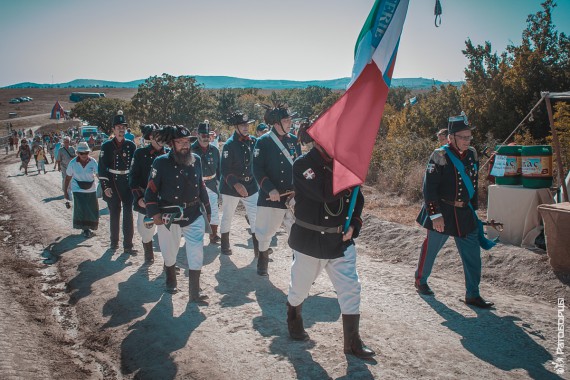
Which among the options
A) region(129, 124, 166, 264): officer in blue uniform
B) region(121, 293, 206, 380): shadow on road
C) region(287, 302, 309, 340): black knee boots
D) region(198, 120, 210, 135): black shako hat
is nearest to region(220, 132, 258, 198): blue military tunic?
region(198, 120, 210, 135): black shako hat

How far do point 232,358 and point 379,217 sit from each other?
20.8 ft

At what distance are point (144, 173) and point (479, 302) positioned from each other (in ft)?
16.6

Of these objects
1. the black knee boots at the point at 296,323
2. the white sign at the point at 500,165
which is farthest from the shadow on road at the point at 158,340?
the white sign at the point at 500,165

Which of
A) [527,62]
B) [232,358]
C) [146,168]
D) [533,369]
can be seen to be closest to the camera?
[533,369]

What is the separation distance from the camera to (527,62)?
13.9m

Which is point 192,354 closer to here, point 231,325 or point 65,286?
point 231,325

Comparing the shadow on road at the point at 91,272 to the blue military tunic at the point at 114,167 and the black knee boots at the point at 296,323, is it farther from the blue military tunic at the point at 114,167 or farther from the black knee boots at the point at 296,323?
the black knee boots at the point at 296,323

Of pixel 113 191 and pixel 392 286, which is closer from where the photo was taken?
pixel 392 286

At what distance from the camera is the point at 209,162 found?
360 inches

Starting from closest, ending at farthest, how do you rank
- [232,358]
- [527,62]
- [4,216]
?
[232,358]
[4,216]
[527,62]

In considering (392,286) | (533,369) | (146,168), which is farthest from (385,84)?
(146,168)

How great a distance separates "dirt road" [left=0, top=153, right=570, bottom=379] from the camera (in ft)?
14.2

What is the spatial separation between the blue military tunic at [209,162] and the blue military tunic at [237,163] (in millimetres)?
970

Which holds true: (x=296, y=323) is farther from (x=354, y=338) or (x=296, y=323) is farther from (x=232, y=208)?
(x=232, y=208)
